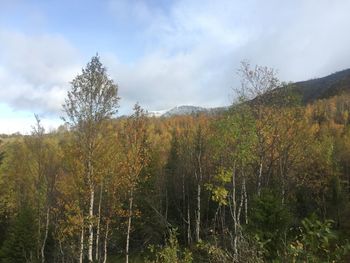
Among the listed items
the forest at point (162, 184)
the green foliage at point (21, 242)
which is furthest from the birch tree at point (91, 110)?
the green foliage at point (21, 242)

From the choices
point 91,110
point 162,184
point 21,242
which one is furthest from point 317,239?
point 162,184

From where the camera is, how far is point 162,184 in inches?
1654

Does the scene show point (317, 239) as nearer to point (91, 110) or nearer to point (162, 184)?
point (91, 110)

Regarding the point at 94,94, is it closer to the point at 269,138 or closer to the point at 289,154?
the point at 269,138

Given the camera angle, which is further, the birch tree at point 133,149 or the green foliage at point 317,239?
the birch tree at point 133,149

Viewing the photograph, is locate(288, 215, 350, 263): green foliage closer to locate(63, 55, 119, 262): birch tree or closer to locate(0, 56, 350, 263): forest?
locate(0, 56, 350, 263): forest

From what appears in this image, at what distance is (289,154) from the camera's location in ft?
105

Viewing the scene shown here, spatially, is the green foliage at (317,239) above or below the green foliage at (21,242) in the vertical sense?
above

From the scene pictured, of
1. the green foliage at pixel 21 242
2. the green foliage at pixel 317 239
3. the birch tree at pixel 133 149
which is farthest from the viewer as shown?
the green foliage at pixel 21 242

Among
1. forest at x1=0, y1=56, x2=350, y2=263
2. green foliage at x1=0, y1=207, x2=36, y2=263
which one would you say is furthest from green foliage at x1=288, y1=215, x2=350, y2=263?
green foliage at x1=0, y1=207, x2=36, y2=263

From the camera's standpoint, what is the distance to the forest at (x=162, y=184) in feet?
56.3

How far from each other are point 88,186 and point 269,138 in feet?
44.1

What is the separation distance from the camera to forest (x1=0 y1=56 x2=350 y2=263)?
1716 cm

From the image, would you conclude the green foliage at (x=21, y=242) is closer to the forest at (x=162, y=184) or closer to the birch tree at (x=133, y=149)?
the forest at (x=162, y=184)
